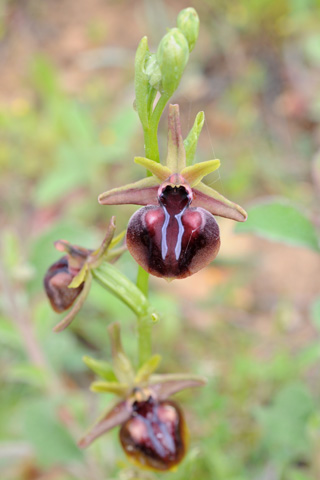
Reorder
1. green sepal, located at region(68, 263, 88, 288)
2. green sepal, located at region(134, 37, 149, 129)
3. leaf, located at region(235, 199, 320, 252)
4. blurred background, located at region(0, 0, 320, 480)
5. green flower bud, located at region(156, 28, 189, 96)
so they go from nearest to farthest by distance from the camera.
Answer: green flower bud, located at region(156, 28, 189, 96)
green sepal, located at region(134, 37, 149, 129)
green sepal, located at region(68, 263, 88, 288)
leaf, located at region(235, 199, 320, 252)
blurred background, located at region(0, 0, 320, 480)

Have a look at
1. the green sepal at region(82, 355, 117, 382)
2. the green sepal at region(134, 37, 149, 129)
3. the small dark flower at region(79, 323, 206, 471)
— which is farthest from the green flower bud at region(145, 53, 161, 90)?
the green sepal at region(82, 355, 117, 382)

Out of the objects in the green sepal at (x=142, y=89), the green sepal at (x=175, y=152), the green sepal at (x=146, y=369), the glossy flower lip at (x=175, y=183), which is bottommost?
the green sepal at (x=146, y=369)

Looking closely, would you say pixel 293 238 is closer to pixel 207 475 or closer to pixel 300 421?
pixel 300 421

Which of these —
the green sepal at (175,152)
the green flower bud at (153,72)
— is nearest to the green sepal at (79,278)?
the green sepal at (175,152)

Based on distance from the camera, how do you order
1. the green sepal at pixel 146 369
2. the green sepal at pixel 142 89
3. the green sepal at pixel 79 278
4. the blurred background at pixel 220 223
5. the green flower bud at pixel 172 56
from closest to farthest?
the green flower bud at pixel 172 56 < the green sepal at pixel 142 89 < the green sepal at pixel 79 278 < the green sepal at pixel 146 369 < the blurred background at pixel 220 223

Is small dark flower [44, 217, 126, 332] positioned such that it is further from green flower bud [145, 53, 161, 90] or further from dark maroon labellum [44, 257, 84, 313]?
green flower bud [145, 53, 161, 90]

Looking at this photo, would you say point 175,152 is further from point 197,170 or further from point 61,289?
point 61,289

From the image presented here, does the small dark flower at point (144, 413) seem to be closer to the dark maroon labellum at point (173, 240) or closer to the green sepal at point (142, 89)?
the dark maroon labellum at point (173, 240)
